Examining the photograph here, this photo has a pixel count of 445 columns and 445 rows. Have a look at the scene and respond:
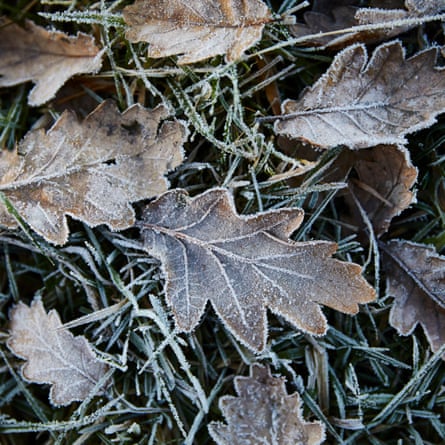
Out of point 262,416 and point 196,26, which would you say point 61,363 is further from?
point 196,26

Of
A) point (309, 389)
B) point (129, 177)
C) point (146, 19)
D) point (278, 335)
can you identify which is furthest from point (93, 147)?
point (309, 389)

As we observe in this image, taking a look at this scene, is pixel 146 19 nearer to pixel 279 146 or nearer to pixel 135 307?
pixel 279 146

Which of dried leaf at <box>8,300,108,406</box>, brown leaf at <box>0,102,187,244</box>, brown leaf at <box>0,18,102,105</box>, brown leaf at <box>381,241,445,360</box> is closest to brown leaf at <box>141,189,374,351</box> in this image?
brown leaf at <box>0,102,187,244</box>

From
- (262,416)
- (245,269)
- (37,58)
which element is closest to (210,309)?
(245,269)

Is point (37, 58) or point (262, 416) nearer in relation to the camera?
point (262, 416)

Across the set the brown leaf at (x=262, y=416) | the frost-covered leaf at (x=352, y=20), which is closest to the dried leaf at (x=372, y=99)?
the frost-covered leaf at (x=352, y=20)

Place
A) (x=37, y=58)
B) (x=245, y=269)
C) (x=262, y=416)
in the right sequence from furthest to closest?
(x=37, y=58) < (x=262, y=416) < (x=245, y=269)

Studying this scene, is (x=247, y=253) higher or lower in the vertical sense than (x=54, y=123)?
lower
